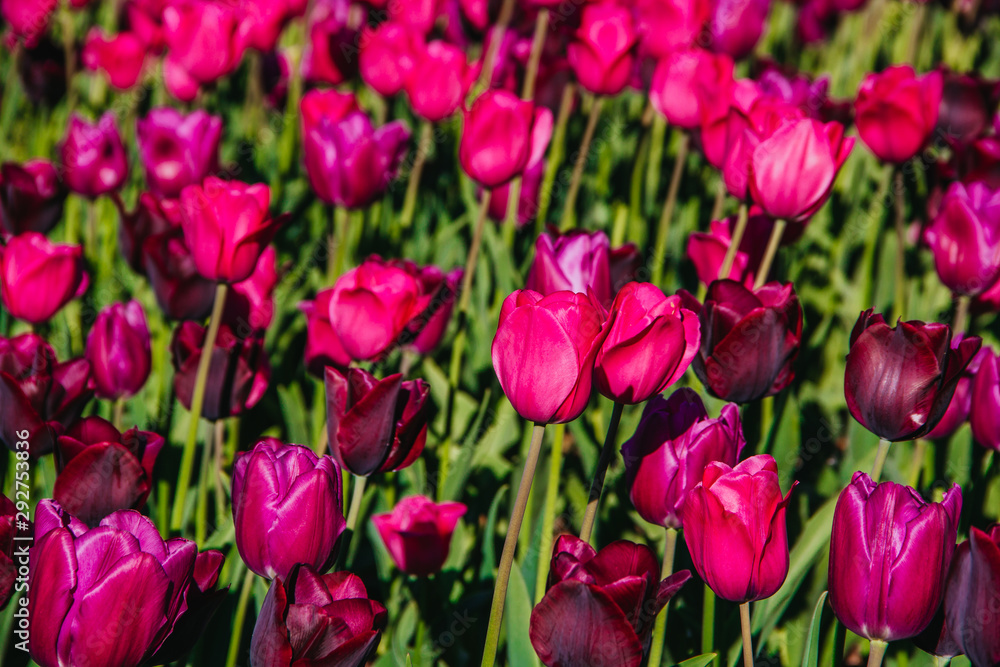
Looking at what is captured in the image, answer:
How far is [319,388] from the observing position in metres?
1.71

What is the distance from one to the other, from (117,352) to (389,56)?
3.98 feet

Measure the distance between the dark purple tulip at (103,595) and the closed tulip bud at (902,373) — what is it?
73 cm

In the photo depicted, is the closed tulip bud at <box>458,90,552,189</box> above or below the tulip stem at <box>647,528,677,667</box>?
above

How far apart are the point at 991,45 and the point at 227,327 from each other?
396 centimetres

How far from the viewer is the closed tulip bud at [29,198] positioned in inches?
72.3

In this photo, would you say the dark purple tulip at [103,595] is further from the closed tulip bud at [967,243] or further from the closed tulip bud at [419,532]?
the closed tulip bud at [967,243]

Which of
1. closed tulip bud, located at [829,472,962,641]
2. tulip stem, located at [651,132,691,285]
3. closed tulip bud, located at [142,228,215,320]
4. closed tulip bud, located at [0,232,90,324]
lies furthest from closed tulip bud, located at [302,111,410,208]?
closed tulip bud, located at [829,472,962,641]

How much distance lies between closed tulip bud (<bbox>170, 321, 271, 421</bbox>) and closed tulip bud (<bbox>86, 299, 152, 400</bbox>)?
9cm

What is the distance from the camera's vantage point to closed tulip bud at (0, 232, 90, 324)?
4.99 feet

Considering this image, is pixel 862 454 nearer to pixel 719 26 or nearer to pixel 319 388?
pixel 319 388

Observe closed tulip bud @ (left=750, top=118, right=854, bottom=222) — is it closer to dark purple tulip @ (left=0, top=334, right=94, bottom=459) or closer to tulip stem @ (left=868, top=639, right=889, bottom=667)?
tulip stem @ (left=868, top=639, right=889, bottom=667)

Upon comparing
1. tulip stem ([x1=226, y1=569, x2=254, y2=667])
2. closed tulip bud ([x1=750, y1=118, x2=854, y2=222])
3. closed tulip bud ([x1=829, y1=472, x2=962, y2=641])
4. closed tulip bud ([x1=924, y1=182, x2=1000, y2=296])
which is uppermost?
closed tulip bud ([x1=750, y1=118, x2=854, y2=222])

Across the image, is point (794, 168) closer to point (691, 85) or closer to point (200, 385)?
point (691, 85)

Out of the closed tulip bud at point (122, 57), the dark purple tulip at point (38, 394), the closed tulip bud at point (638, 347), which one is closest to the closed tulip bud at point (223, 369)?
the dark purple tulip at point (38, 394)
